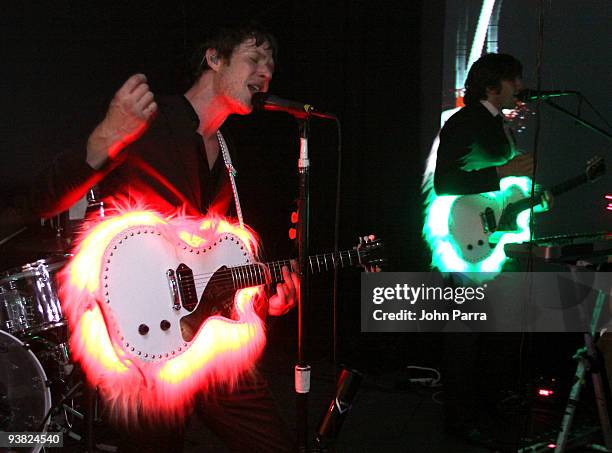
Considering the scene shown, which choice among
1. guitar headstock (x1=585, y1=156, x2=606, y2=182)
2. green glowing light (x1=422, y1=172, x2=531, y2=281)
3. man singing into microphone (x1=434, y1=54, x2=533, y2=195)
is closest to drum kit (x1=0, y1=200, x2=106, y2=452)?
green glowing light (x1=422, y1=172, x2=531, y2=281)

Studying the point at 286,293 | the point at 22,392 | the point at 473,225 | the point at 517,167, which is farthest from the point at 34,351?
the point at 517,167

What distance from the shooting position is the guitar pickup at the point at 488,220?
12.0ft

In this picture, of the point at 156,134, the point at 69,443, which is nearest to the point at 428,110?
the point at 156,134

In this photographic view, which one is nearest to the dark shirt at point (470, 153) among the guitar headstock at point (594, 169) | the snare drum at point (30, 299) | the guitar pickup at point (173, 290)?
the guitar headstock at point (594, 169)

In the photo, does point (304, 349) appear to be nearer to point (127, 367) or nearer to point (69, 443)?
point (127, 367)

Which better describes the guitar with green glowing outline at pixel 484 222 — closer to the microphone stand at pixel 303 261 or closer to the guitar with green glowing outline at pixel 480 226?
the guitar with green glowing outline at pixel 480 226

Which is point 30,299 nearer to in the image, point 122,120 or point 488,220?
point 122,120

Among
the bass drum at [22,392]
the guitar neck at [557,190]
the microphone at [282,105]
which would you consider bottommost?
the bass drum at [22,392]

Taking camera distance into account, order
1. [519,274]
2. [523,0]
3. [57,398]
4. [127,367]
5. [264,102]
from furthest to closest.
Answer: [523,0], [519,274], [57,398], [264,102], [127,367]

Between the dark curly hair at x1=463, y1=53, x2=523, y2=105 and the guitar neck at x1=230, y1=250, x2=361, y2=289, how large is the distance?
1697mm

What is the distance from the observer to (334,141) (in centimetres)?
484

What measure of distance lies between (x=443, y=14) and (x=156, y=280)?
357 cm

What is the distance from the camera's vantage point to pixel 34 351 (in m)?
3.37

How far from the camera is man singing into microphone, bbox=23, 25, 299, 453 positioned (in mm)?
1910
